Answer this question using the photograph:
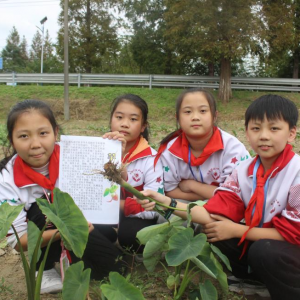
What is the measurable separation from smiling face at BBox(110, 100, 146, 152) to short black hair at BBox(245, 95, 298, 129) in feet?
2.29

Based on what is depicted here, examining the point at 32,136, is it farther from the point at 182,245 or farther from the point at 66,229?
the point at 182,245

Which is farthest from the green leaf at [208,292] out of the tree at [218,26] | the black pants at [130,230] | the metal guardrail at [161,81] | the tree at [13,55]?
the tree at [13,55]

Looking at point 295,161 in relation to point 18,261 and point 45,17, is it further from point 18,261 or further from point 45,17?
point 45,17

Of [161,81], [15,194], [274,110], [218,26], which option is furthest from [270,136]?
[161,81]

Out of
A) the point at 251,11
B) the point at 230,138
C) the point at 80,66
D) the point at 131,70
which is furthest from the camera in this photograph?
the point at 131,70

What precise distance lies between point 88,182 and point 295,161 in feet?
3.09

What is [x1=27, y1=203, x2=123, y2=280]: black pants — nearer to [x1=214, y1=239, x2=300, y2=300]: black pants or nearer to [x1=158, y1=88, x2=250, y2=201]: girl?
[x1=158, y1=88, x2=250, y2=201]: girl

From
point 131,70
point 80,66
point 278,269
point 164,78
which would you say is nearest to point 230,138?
point 278,269

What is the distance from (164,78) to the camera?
13336mm

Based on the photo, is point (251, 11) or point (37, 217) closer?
point (37, 217)

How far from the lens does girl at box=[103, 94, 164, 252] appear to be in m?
1.98

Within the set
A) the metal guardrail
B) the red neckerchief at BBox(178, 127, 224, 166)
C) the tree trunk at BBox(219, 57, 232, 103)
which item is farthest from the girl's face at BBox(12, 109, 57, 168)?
the metal guardrail

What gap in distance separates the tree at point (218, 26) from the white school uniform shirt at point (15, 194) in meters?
9.64

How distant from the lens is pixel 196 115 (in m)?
1.93
